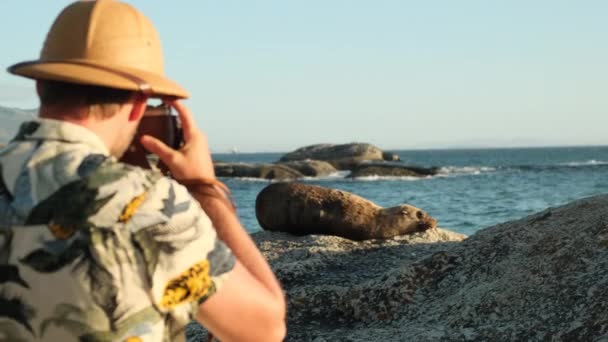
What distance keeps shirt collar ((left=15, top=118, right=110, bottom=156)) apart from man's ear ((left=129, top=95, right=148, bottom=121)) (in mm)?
96

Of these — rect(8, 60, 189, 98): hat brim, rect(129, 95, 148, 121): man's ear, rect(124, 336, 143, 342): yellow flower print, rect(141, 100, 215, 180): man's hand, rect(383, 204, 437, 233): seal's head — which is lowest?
rect(383, 204, 437, 233): seal's head

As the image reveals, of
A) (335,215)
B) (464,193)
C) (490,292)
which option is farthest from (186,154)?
(464,193)

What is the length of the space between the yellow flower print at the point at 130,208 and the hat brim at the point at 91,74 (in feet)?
0.72

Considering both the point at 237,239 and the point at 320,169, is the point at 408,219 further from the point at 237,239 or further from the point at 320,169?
the point at 320,169

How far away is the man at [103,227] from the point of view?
1.63 m

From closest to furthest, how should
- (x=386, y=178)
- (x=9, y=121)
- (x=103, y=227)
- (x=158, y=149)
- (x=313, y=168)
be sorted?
(x=103, y=227), (x=158, y=149), (x=9, y=121), (x=386, y=178), (x=313, y=168)

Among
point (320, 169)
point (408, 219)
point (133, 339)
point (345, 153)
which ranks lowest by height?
point (320, 169)

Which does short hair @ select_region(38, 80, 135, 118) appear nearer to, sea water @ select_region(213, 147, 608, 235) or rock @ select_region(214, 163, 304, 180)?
sea water @ select_region(213, 147, 608, 235)

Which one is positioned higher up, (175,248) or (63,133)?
(63,133)

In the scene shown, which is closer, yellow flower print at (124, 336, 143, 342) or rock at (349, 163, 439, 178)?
yellow flower print at (124, 336, 143, 342)

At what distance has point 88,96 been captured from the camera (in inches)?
67.9

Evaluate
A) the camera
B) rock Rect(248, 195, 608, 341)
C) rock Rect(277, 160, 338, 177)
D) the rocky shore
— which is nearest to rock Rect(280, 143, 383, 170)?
the rocky shore

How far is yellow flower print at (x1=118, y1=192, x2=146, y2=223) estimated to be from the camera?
5.34 feet

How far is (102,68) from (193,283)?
451 millimetres
